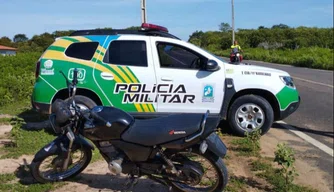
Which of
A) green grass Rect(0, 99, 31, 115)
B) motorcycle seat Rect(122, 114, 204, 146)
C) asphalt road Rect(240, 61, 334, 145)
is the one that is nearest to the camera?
motorcycle seat Rect(122, 114, 204, 146)

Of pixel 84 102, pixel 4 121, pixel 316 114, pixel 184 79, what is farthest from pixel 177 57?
pixel 316 114

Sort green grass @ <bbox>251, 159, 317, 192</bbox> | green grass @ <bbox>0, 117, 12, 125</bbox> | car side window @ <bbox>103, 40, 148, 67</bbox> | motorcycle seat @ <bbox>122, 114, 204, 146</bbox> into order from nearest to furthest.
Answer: motorcycle seat @ <bbox>122, 114, 204, 146</bbox>, green grass @ <bbox>251, 159, 317, 192</bbox>, car side window @ <bbox>103, 40, 148, 67</bbox>, green grass @ <bbox>0, 117, 12, 125</bbox>

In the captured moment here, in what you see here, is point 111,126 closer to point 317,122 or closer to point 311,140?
point 311,140

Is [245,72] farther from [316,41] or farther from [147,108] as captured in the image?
[316,41]

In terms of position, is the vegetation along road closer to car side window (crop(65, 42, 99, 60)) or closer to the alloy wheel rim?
the alloy wheel rim

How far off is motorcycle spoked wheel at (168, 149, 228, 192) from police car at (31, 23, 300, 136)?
7.40 ft

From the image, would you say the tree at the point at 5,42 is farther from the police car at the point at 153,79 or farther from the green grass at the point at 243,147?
the green grass at the point at 243,147

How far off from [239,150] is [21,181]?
125 inches

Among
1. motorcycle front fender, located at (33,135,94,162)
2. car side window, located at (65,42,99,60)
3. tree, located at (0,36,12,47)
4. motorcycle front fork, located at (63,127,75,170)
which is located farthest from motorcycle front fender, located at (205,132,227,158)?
tree, located at (0,36,12,47)

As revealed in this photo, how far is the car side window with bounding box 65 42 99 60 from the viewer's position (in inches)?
241

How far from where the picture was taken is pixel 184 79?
6.02 meters

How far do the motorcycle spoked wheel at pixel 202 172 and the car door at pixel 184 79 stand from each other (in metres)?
2.25

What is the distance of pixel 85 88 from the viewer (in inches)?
237

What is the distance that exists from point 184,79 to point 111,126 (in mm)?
2661
